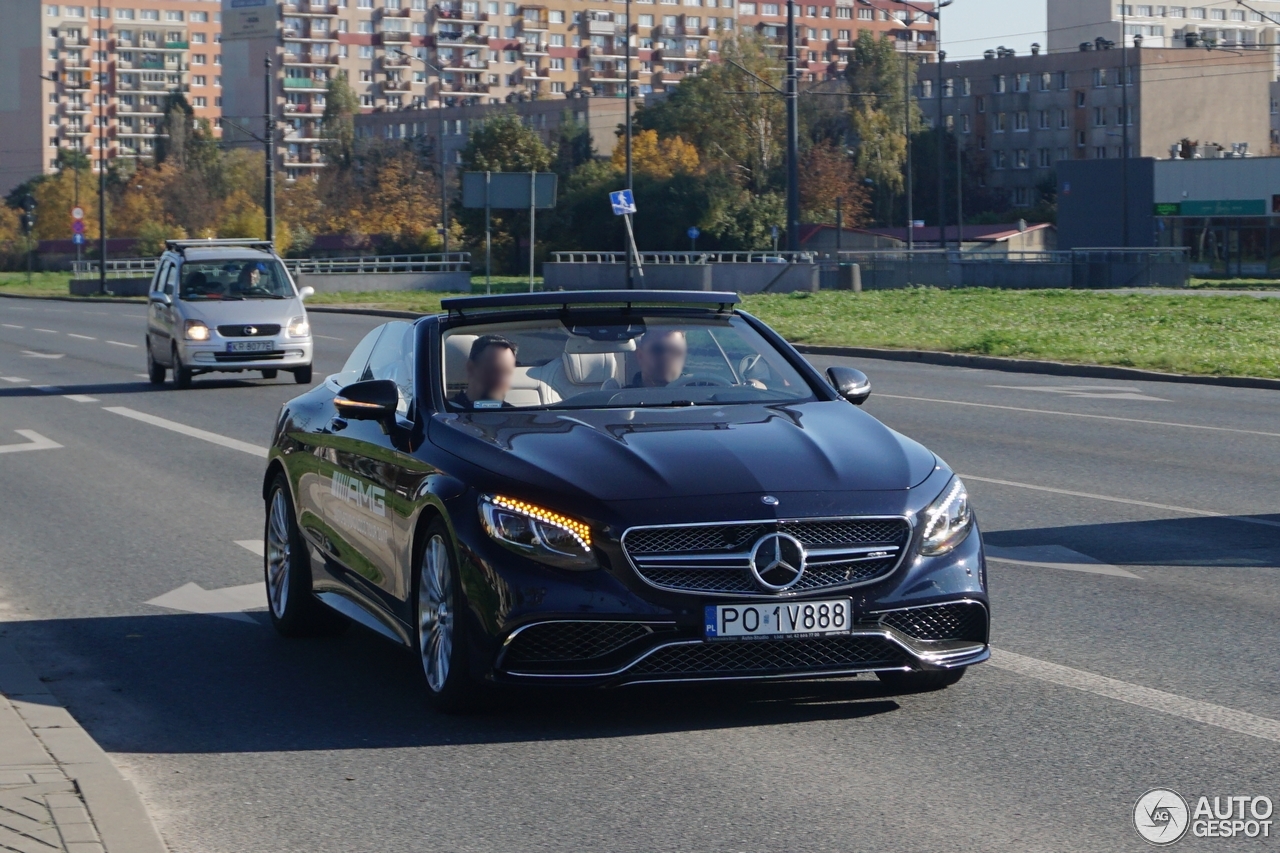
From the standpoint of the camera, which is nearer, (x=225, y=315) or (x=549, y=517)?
(x=549, y=517)

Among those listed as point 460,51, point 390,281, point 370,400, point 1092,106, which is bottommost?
point 370,400

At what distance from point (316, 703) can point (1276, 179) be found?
77.8 metres

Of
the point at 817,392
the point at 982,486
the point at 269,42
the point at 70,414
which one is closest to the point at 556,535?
the point at 817,392

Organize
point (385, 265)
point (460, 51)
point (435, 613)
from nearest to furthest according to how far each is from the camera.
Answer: point (435, 613), point (385, 265), point (460, 51)

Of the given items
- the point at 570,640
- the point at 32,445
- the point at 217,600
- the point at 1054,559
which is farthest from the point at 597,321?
the point at 32,445

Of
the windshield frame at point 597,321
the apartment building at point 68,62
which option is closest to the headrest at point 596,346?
the windshield frame at point 597,321

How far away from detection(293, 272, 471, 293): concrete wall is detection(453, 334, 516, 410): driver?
69933 mm

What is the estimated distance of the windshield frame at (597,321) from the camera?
6.99 meters

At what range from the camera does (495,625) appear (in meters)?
6.00

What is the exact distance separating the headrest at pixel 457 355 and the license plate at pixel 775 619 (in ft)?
5.67

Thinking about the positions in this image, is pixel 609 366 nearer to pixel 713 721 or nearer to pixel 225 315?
pixel 713 721

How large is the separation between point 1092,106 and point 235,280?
11351 cm

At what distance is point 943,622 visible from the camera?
622 cm

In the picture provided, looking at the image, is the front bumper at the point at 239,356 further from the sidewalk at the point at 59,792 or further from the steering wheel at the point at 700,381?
the sidewalk at the point at 59,792
